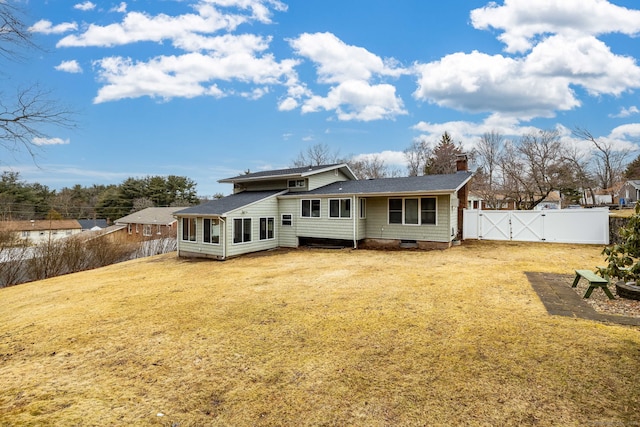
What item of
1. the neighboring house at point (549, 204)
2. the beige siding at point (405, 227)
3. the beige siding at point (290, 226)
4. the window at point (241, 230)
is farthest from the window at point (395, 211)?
the neighboring house at point (549, 204)

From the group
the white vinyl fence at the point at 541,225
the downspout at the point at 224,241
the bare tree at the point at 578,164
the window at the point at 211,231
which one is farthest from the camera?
the bare tree at the point at 578,164

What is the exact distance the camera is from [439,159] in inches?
1524

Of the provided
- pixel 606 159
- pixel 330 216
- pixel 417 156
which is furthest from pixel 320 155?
pixel 606 159

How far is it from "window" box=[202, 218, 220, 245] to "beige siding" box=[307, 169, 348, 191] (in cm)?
545

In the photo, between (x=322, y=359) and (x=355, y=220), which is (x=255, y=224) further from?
(x=322, y=359)

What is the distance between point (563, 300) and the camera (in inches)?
251

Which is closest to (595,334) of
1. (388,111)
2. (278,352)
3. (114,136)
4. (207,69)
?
(278,352)

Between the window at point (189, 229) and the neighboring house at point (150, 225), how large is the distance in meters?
16.3

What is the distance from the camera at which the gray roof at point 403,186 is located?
556 inches

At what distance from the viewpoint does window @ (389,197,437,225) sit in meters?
14.7

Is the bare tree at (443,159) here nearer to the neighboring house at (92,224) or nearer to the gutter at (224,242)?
the gutter at (224,242)

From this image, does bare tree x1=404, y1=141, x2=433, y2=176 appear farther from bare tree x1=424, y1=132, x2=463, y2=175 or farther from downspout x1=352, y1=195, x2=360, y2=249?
downspout x1=352, y1=195, x2=360, y2=249

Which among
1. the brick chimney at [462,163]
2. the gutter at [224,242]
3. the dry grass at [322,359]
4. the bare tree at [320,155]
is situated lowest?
the dry grass at [322,359]

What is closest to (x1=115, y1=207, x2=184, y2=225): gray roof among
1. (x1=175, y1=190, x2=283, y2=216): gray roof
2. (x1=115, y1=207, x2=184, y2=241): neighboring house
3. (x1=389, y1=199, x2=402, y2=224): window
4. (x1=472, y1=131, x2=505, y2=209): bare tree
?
(x1=115, y1=207, x2=184, y2=241): neighboring house
